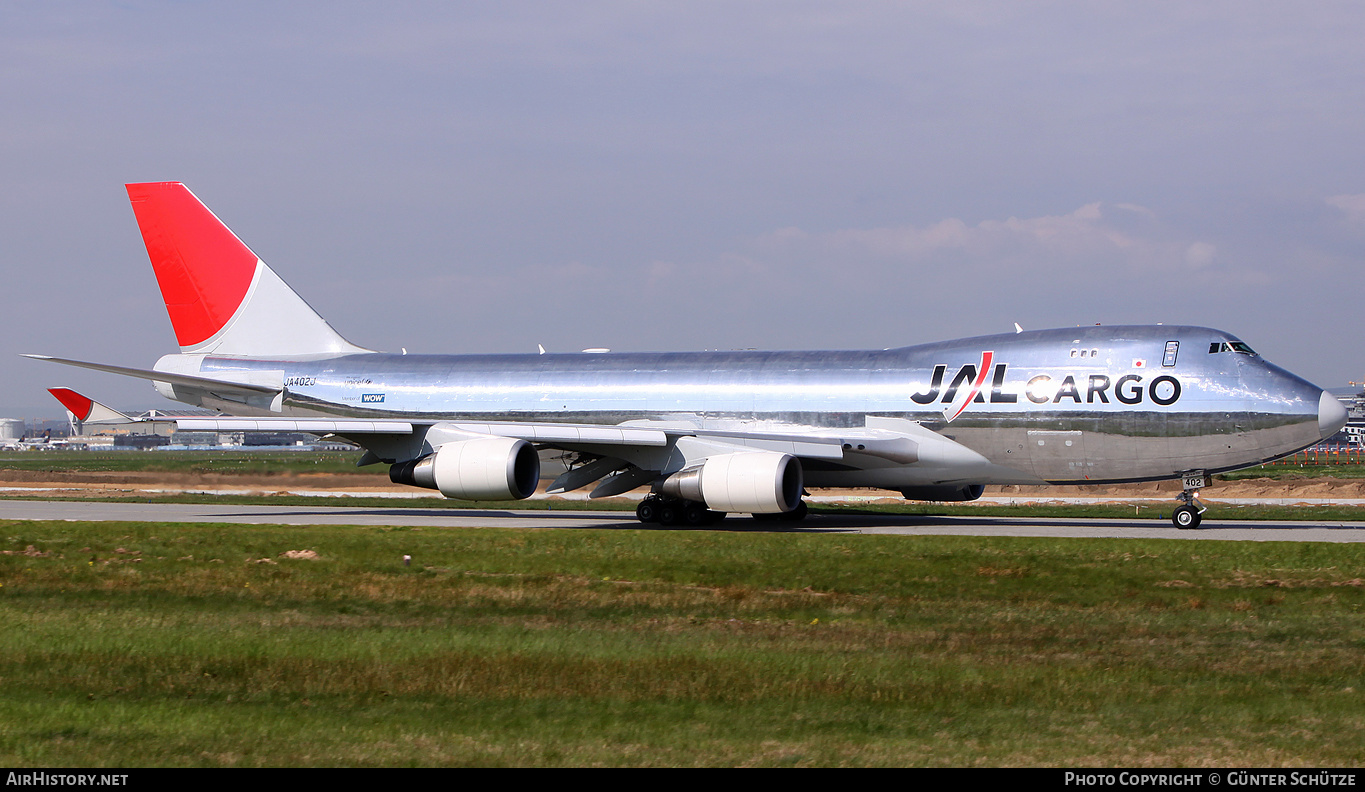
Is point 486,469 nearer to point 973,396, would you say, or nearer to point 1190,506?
point 973,396


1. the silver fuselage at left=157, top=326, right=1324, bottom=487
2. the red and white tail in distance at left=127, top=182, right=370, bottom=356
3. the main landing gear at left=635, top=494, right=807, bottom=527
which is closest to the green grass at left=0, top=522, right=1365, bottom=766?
the silver fuselage at left=157, top=326, right=1324, bottom=487

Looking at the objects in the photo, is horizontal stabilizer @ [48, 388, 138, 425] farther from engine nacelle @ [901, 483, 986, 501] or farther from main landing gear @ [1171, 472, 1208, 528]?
main landing gear @ [1171, 472, 1208, 528]

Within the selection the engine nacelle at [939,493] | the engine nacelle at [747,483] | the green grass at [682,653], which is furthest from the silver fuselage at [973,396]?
the green grass at [682,653]

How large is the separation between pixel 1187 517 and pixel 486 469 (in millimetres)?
14455

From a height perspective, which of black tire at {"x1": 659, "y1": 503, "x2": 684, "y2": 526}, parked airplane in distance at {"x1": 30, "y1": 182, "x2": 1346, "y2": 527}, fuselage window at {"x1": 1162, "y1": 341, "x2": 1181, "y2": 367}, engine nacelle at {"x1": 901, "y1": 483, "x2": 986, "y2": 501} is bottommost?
black tire at {"x1": 659, "y1": 503, "x2": 684, "y2": 526}

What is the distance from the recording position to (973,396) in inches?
1025

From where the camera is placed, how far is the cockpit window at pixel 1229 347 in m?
24.6

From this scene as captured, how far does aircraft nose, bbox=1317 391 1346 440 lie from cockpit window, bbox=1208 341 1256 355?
5.42 ft

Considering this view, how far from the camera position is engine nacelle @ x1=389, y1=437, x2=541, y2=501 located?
25.8 m

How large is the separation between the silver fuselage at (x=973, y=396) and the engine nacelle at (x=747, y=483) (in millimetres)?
2412

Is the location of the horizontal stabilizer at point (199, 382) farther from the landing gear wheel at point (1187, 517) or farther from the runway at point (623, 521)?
the landing gear wheel at point (1187, 517)

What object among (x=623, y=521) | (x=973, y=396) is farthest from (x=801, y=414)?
(x=623, y=521)
